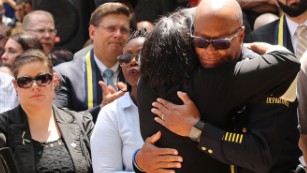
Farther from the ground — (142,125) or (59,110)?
(142,125)

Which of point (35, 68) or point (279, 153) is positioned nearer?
point (279, 153)

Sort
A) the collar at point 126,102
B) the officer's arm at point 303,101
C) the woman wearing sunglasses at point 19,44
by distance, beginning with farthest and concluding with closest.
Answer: the woman wearing sunglasses at point 19,44 → the collar at point 126,102 → the officer's arm at point 303,101

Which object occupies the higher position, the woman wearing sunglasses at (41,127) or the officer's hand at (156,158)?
the officer's hand at (156,158)

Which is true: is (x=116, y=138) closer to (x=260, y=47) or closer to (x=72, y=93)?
(x=260, y=47)

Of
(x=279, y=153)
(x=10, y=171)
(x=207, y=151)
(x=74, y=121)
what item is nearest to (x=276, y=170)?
(x=279, y=153)

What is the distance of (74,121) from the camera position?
3973mm

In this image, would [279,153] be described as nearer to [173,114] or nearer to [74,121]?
[173,114]

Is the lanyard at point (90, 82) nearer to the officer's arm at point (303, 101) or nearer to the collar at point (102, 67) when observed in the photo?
the collar at point (102, 67)

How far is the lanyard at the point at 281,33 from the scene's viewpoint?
442cm

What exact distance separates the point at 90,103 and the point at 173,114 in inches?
76.5

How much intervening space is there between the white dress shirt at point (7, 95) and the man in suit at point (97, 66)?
38 cm

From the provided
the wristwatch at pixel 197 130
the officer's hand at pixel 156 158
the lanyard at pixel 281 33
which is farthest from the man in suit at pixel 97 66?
the wristwatch at pixel 197 130

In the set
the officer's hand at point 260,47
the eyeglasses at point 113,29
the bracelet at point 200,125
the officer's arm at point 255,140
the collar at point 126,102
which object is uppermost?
the officer's hand at point 260,47

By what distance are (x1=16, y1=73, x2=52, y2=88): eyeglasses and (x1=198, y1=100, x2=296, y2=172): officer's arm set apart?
172cm
